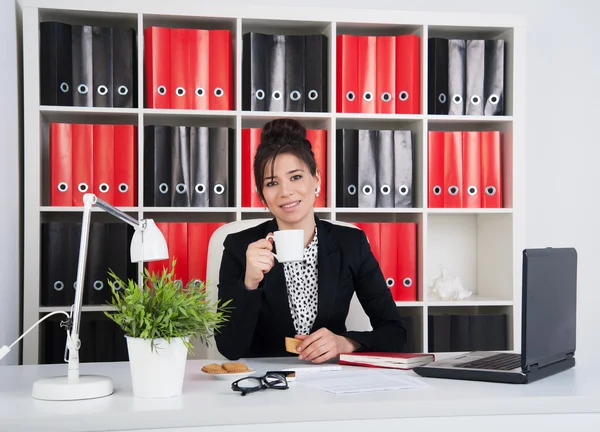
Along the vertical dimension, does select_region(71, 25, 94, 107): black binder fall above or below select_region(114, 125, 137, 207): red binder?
above

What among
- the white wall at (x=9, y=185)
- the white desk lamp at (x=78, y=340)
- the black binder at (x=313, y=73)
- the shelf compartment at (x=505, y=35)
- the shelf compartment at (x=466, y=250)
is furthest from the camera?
the shelf compartment at (x=466, y=250)

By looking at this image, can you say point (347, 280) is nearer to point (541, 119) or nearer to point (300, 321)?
point (300, 321)

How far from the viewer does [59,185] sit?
9.37 ft

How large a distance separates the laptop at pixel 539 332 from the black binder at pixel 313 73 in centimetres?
151

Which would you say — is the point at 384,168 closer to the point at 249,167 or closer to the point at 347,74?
the point at 347,74

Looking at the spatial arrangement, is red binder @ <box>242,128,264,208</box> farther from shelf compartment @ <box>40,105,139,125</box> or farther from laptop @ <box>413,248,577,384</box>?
laptop @ <box>413,248,577,384</box>

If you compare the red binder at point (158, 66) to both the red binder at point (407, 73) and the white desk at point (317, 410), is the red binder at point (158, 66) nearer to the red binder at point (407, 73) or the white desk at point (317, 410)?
the red binder at point (407, 73)

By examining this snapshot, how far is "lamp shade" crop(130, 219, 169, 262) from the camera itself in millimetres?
1501

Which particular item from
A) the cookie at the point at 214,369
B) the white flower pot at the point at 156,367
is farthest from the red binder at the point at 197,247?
the white flower pot at the point at 156,367

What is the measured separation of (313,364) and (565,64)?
2337 millimetres

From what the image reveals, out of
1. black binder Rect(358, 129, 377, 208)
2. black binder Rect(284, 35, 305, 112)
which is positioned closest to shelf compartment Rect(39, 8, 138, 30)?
black binder Rect(284, 35, 305, 112)

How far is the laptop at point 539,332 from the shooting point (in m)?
1.49

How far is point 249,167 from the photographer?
297 cm

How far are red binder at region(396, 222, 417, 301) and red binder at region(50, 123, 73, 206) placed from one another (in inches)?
53.9
